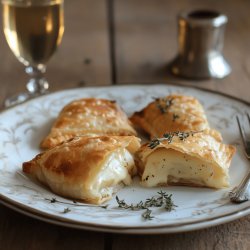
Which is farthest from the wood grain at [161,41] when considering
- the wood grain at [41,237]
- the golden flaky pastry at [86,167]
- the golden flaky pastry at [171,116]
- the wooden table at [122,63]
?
the wood grain at [41,237]

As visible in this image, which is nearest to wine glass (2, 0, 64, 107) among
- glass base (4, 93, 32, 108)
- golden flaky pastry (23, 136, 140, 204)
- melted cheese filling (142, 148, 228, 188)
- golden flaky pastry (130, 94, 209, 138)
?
glass base (4, 93, 32, 108)

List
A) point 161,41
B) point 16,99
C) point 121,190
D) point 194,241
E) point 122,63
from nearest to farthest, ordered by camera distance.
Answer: point 194,241, point 121,190, point 16,99, point 122,63, point 161,41

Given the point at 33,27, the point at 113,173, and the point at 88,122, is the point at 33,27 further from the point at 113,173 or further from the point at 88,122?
the point at 113,173

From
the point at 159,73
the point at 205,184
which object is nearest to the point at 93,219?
the point at 205,184

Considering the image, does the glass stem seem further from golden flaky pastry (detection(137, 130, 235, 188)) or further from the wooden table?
golden flaky pastry (detection(137, 130, 235, 188))

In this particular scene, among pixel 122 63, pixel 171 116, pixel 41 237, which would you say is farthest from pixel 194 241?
pixel 122 63

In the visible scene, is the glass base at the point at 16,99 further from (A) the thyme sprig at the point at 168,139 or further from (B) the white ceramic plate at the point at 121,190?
(A) the thyme sprig at the point at 168,139
